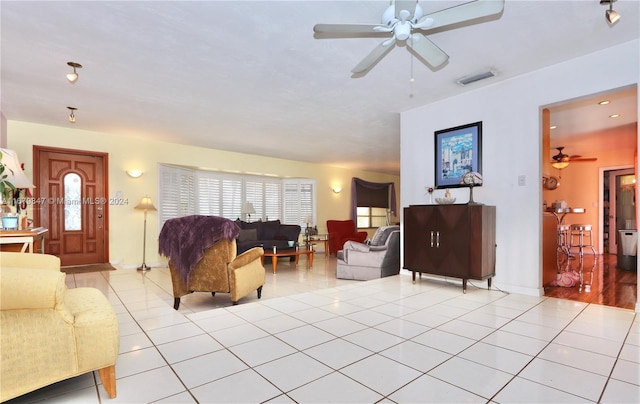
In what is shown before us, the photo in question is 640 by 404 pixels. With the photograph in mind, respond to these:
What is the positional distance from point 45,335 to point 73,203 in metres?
5.27

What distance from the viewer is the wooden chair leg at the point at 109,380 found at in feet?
5.48

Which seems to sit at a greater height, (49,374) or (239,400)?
(49,374)

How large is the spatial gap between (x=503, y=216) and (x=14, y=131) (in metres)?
7.35

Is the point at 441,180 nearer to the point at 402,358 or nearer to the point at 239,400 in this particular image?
the point at 402,358

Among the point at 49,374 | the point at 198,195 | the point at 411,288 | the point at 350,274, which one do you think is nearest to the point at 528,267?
the point at 411,288

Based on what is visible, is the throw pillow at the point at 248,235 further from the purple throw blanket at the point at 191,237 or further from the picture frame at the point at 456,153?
the picture frame at the point at 456,153

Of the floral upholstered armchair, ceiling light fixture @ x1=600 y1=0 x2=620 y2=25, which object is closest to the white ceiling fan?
ceiling light fixture @ x1=600 y1=0 x2=620 y2=25

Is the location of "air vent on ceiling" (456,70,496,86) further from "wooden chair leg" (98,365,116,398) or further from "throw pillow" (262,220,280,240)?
"throw pillow" (262,220,280,240)

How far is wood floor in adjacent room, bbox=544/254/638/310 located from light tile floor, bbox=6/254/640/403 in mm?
363

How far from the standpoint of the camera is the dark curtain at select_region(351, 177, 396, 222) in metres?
10.2

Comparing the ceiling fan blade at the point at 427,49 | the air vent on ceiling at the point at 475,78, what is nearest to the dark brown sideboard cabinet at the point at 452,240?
the air vent on ceiling at the point at 475,78

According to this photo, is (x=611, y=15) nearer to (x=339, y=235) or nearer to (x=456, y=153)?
(x=456, y=153)

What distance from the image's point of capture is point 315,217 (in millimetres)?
9219

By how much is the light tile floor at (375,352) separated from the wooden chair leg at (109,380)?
0.14 feet
